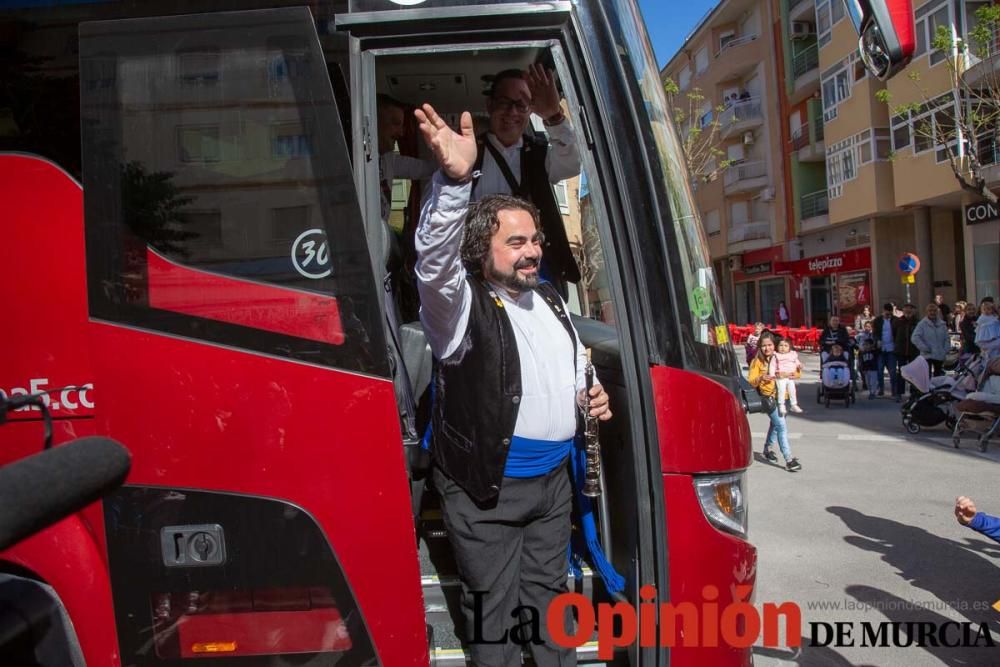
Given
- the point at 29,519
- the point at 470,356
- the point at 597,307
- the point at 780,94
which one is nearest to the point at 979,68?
the point at 780,94

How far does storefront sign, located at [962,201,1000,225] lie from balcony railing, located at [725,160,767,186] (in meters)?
16.0

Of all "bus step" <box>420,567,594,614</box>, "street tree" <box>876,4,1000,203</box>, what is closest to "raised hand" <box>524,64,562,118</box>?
"bus step" <box>420,567,594,614</box>

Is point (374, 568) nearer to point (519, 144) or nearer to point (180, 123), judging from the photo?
point (180, 123)

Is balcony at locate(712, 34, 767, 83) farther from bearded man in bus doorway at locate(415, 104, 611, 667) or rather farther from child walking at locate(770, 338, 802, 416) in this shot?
bearded man in bus doorway at locate(415, 104, 611, 667)

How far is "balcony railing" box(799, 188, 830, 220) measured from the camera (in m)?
34.8

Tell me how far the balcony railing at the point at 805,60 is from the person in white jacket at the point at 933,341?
24.4 meters

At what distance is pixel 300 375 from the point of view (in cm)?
216

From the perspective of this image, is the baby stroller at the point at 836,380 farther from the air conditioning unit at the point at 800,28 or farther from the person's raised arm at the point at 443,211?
the air conditioning unit at the point at 800,28

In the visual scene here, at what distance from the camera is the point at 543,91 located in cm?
322

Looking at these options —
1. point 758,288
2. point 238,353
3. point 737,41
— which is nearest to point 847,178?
point 758,288

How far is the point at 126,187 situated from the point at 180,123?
24 cm

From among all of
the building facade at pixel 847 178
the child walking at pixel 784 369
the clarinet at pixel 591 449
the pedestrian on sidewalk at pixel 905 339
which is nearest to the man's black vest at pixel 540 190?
the clarinet at pixel 591 449

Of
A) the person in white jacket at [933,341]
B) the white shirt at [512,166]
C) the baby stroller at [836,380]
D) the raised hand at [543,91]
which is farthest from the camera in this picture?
the baby stroller at [836,380]

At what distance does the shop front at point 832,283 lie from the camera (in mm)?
31484
